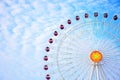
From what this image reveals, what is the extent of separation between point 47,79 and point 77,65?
2.42 metres

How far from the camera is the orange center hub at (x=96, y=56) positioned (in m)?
17.7

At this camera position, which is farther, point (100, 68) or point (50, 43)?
point (50, 43)

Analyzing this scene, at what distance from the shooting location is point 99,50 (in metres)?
17.7

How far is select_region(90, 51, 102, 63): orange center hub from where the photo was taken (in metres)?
17.7

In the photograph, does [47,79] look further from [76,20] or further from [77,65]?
[76,20]

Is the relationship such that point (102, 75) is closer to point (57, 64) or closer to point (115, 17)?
point (57, 64)

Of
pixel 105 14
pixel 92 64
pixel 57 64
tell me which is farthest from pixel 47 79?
pixel 105 14

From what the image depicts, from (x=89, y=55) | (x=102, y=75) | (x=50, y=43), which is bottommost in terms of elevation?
(x=102, y=75)

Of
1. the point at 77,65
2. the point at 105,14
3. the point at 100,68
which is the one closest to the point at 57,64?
the point at 77,65

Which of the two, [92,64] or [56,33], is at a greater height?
[56,33]

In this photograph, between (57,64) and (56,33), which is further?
(56,33)

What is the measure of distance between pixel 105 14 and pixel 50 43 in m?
3.76

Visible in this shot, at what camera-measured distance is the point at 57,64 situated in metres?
17.9

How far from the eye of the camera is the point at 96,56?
17.8m
